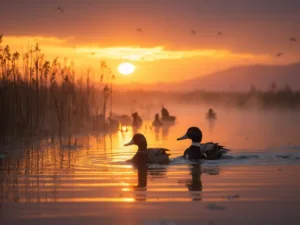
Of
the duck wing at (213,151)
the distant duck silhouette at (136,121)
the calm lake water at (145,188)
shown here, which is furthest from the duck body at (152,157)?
the distant duck silhouette at (136,121)

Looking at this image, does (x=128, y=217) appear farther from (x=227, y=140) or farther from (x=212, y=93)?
(x=212, y=93)

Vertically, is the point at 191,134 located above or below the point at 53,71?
below

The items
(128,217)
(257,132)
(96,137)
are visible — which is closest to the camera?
(128,217)

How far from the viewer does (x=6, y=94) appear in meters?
16.6

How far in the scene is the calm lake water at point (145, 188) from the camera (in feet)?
25.0

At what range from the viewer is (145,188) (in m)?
9.73

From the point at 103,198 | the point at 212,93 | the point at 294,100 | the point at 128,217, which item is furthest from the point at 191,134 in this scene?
the point at 212,93

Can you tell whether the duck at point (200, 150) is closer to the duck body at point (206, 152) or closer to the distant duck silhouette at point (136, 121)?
the duck body at point (206, 152)

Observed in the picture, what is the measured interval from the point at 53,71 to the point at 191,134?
705 centimetres

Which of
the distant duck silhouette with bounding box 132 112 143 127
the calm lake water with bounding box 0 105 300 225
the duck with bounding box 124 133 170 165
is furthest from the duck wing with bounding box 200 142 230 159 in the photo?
the distant duck silhouette with bounding box 132 112 143 127

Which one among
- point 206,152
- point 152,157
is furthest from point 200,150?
point 152,157

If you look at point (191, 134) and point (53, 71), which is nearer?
point (191, 134)

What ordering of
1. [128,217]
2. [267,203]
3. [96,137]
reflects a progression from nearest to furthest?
[128,217], [267,203], [96,137]

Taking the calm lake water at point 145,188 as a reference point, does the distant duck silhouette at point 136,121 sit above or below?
above
